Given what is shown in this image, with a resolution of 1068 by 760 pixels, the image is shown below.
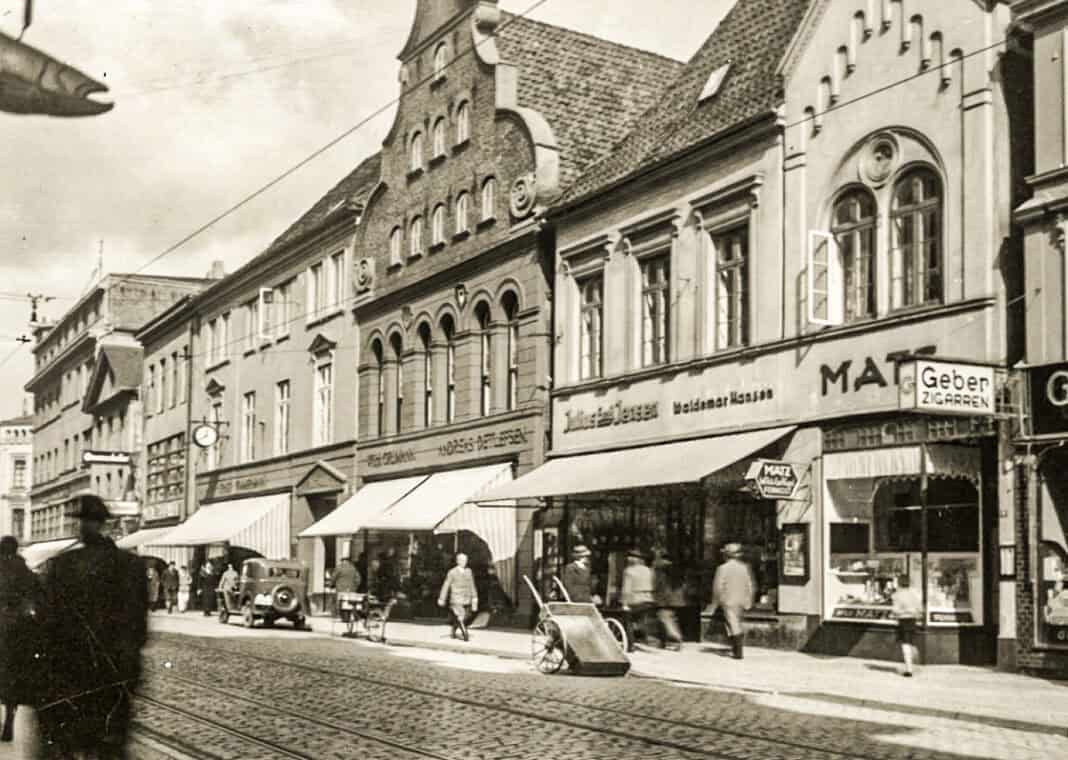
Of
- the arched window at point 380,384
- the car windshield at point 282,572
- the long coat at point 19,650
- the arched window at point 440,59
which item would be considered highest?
the arched window at point 440,59

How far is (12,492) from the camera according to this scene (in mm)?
61781

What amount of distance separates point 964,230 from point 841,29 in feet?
14.8

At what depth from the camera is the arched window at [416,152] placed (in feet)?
122

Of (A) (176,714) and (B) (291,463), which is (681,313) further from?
(B) (291,463)

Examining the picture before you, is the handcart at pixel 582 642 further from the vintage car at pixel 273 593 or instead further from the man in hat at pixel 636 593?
the vintage car at pixel 273 593

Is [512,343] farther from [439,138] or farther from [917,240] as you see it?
[917,240]

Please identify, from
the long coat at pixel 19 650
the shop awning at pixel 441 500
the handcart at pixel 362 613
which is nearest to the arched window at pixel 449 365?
the shop awning at pixel 441 500

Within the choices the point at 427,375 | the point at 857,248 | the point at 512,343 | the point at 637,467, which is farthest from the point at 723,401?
the point at 427,375

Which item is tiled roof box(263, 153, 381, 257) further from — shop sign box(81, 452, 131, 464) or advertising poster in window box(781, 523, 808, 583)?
advertising poster in window box(781, 523, 808, 583)

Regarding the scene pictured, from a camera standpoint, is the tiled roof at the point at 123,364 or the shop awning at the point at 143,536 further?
the tiled roof at the point at 123,364

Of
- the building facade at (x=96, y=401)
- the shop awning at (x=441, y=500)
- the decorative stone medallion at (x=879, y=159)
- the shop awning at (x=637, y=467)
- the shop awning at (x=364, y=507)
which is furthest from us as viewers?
the building facade at (x=96, y=401)

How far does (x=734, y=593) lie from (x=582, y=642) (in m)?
2.87

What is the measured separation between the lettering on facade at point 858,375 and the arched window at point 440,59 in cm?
1640

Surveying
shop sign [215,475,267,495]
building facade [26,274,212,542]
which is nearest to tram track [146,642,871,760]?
shop sign [215,475,267,495]
